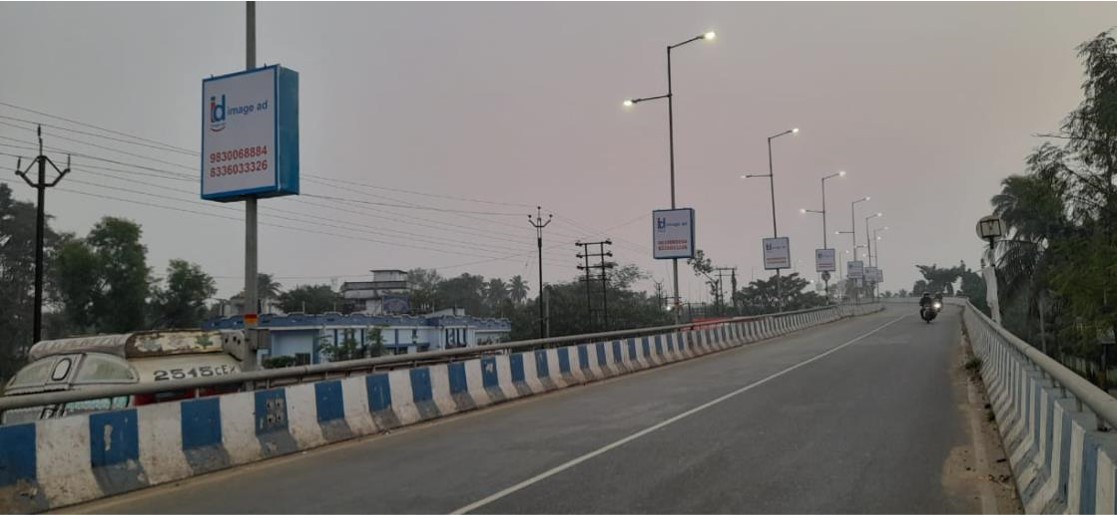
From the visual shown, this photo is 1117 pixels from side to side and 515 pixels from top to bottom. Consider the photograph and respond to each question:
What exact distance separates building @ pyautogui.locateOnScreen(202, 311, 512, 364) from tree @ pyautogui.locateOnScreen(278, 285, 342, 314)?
99.8 ft

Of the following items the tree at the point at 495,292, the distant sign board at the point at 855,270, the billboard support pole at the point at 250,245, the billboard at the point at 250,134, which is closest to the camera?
the billboard support pole at the point at 250,245

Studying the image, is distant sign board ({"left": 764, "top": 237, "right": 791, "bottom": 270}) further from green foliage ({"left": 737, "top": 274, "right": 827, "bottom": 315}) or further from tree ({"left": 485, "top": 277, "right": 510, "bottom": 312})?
tree ({"left": 485, "top": 277, "right": 510, "bottom": 312})

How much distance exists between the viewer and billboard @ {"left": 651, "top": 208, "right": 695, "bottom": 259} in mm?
26844

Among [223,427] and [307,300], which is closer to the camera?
[223,427]

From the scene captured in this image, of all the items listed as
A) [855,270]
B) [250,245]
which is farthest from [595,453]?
[855,270]

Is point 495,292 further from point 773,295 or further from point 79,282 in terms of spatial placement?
point 79,282

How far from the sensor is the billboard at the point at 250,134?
1142cm

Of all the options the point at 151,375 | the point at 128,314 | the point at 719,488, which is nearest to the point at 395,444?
the point at 151,375

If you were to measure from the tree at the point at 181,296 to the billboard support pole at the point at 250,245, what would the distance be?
6956 cm

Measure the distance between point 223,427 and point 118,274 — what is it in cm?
6798

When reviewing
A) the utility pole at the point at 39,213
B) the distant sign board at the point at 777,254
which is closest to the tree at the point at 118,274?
the utility pole at the point at 39,213

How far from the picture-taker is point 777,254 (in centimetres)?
4144

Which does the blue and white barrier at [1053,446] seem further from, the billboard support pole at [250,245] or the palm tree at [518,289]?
the palm tree at [518,289]

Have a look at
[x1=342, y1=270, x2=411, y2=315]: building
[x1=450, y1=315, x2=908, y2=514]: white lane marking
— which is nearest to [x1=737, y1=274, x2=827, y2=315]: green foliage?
[x1=342, y1=270, x2=411, y2=315]: building
